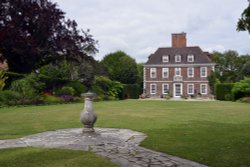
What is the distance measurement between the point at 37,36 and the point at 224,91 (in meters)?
23.4

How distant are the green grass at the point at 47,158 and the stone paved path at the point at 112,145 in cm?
37

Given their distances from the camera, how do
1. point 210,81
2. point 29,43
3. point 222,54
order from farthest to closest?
point 222,54 → point 210,81 → point 29,43

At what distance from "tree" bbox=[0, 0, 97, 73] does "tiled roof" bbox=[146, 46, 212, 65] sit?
74.3ft

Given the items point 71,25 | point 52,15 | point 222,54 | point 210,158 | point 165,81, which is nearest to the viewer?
point 210,158

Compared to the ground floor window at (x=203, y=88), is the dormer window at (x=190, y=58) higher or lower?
higher

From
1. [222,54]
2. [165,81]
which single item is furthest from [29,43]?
[222,54]

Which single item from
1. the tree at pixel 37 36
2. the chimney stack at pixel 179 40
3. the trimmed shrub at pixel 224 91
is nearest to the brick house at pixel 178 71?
the chimney stack at pixel 179 40

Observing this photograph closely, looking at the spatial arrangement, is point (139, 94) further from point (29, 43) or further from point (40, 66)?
point (29, 43)

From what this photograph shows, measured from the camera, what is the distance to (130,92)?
41375 millimetres

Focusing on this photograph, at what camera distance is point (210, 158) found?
6105mm

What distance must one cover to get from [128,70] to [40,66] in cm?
2344

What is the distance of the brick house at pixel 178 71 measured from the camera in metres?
45.8

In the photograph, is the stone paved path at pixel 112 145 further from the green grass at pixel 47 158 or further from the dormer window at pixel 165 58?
the dormer window at pixel 165 58

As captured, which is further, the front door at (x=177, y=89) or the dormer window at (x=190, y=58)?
the front door at (x=177, y=89)
